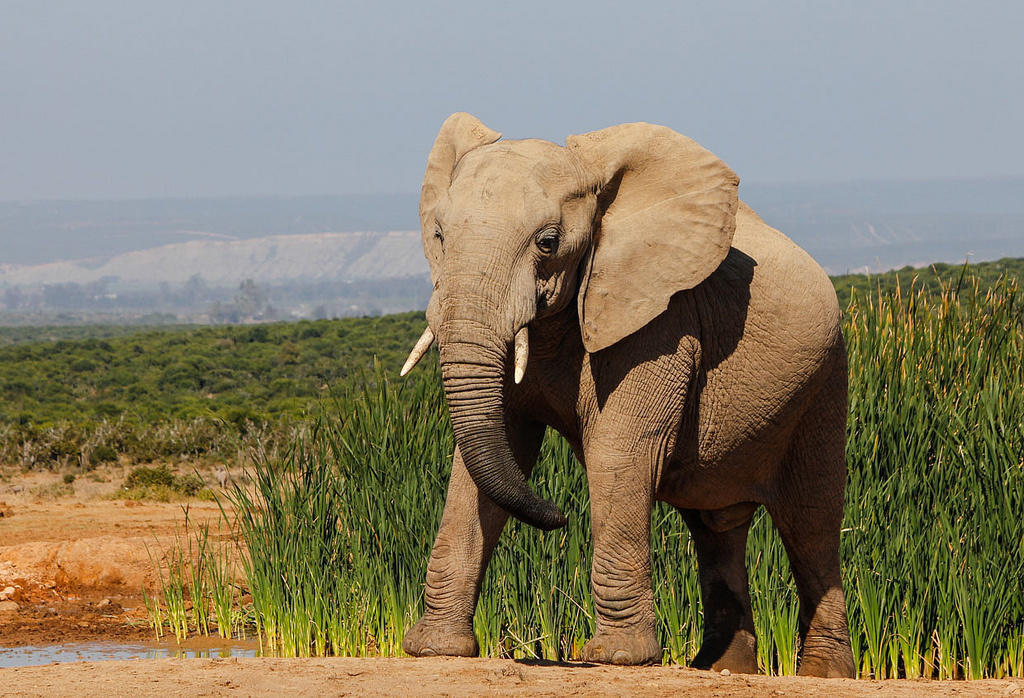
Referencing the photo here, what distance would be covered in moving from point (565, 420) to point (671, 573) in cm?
208

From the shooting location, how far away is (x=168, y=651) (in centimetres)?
830

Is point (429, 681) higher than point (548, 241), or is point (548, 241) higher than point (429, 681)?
point (548, 241)

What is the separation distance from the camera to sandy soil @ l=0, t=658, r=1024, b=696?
488 cm

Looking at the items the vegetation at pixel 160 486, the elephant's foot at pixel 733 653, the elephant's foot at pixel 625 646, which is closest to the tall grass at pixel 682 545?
the elephant's foot at pixel 733 653

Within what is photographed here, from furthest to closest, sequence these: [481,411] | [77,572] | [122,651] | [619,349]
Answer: [77,572]
[122,651]
[619,349]
[481,411]

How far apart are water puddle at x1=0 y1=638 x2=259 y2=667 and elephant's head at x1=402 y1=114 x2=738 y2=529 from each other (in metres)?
3.82

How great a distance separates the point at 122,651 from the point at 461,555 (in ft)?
12.3

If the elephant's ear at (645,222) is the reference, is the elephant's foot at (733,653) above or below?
below

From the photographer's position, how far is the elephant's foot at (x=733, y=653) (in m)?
6.21

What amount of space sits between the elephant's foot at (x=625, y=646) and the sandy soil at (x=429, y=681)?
0.04 metres

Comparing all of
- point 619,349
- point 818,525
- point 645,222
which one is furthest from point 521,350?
point 818,525

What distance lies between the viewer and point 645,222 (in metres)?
5.18

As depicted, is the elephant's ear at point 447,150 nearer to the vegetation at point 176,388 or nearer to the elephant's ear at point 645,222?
the elephant's ear at point 645,222

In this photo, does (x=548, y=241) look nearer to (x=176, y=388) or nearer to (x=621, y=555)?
(x=621, y=555)
